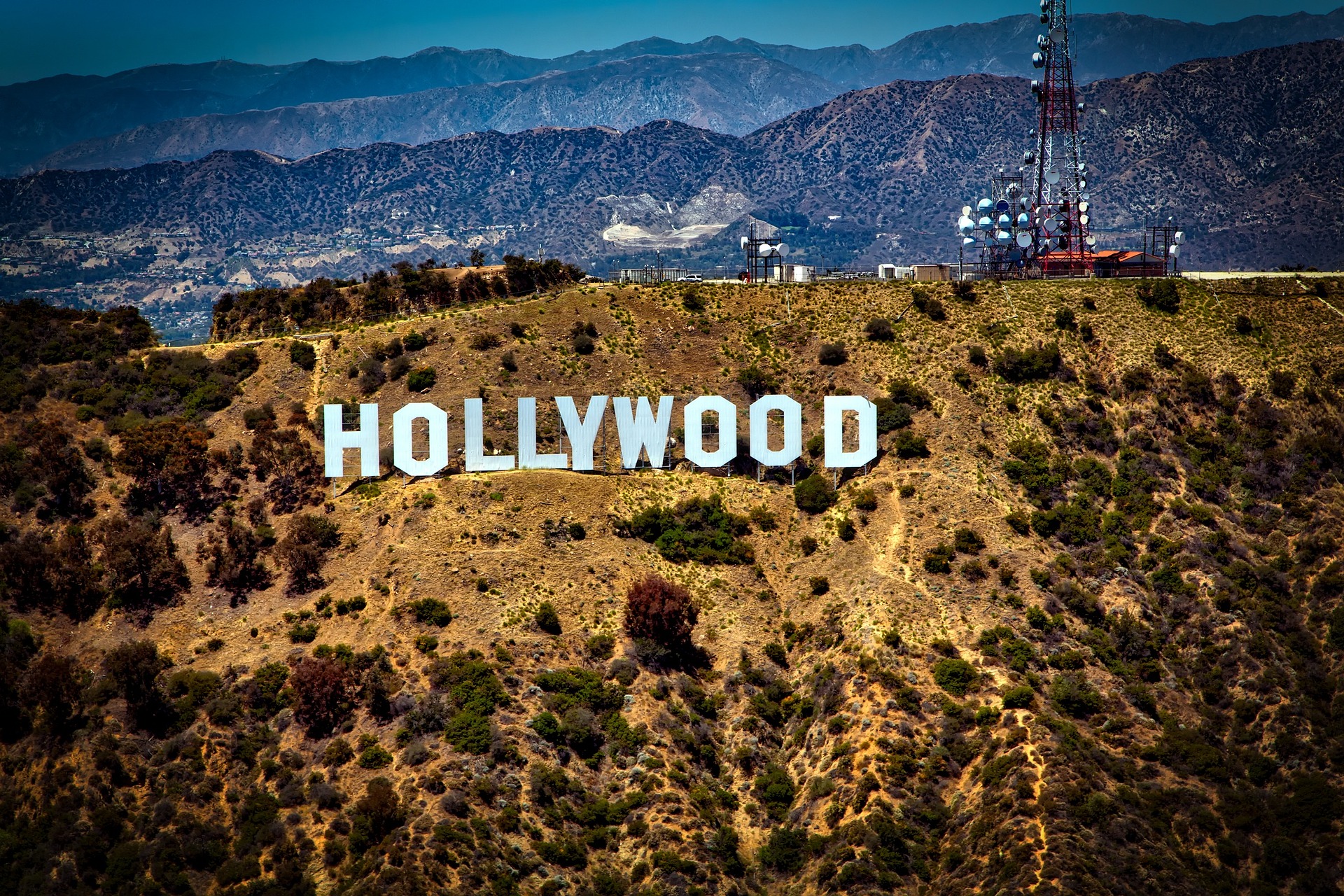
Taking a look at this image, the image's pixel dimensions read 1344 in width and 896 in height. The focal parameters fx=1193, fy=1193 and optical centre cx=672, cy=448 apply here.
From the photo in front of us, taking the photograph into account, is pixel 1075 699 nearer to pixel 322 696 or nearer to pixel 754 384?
pixel 754 384

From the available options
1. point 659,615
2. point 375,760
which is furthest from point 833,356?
point 375,760


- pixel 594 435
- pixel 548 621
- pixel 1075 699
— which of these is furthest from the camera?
pixel 594 435

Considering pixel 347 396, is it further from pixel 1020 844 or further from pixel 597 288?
pixel 1020 844

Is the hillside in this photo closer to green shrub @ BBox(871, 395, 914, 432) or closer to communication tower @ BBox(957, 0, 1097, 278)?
green shrub @ BBox(871, 395, 914, 432)

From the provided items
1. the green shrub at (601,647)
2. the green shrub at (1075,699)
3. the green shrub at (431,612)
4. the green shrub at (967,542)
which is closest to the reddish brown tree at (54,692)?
the green shrub at (431,612)

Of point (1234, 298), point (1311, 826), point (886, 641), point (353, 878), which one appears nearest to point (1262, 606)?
point (1311, 826)

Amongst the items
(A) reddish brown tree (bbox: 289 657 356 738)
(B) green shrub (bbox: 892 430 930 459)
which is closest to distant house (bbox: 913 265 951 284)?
(B) green shrub (bbox: 892 430 930 459)

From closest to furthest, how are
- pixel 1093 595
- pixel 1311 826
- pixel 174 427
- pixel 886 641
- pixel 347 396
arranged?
pixel 1311 826 → pixel 886 641 → pixel 1093 595 → pixel 174 427 → pixel 347 396
